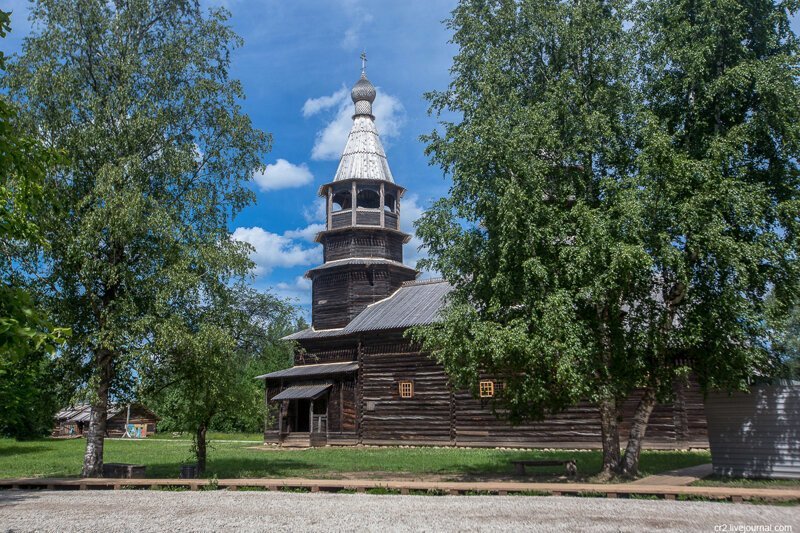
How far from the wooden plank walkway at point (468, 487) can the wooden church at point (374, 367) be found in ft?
39.0

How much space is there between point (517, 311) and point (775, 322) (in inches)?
213

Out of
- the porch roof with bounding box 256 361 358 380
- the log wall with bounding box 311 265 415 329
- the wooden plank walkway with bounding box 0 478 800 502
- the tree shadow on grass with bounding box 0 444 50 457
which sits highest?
the log wall with bounding box 311 265 415 329

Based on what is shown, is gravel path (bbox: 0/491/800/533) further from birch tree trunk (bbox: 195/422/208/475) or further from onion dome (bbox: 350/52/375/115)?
onion dome (bbox: 350/52/375/115)

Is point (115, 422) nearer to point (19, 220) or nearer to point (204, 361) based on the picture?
point (204, 361)

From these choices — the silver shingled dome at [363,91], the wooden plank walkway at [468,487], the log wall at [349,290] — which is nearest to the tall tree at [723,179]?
the wooden plank walkway at [468,487]

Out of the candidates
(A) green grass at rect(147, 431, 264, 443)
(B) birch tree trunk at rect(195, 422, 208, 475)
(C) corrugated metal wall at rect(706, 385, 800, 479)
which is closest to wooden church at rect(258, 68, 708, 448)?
(B) birch tree trunk at rect(195, 422, 208, 475)

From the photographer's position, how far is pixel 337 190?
130 ft

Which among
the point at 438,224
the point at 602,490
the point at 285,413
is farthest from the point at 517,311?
the point at 285,413

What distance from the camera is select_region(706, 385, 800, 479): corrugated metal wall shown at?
14430 mm

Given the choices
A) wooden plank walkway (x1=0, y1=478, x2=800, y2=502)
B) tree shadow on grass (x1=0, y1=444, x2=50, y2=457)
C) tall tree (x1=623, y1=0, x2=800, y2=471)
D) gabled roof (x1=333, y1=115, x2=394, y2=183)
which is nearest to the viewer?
wooden plank walkway (x1=0, y1=478, x2=800, y2=502)

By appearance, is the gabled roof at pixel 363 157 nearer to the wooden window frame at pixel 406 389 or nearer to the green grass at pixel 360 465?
the wooden window frame at pixel 406 389

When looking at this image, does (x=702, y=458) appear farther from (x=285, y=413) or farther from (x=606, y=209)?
(x=285, y=413)

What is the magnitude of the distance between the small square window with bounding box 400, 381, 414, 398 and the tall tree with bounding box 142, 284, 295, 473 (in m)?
12.9

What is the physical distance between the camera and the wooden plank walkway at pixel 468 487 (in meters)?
11.1
